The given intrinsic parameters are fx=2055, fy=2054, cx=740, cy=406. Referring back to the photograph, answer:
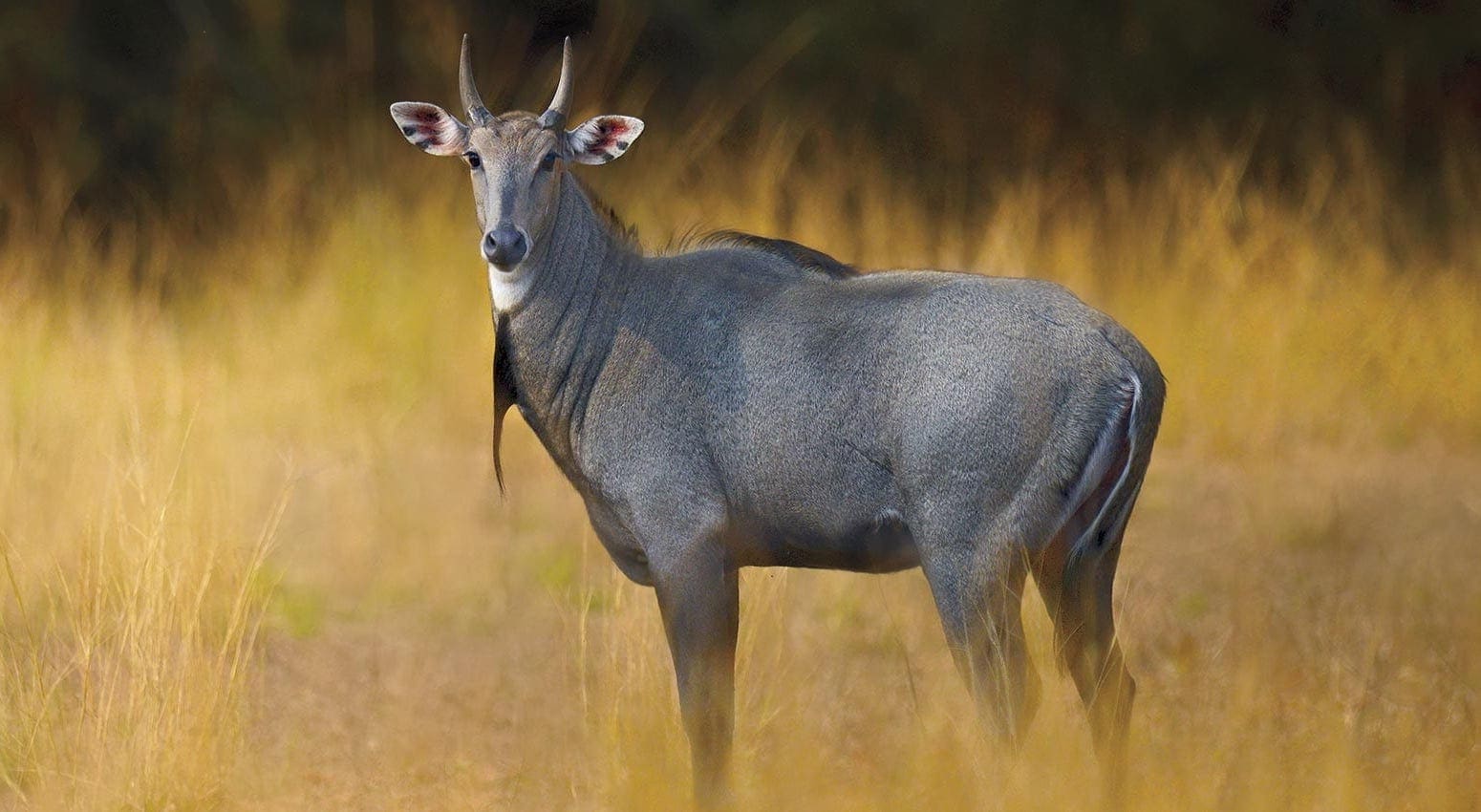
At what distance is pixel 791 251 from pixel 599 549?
2688mm

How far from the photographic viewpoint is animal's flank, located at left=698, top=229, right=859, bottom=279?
5.94 metres

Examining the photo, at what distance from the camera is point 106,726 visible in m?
5.64

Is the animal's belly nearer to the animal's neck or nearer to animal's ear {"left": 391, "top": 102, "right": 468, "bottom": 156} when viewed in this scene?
the animal's neck

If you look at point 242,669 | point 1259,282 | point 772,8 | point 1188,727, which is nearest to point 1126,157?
point 772,8

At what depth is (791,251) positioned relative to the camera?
19.7 ft

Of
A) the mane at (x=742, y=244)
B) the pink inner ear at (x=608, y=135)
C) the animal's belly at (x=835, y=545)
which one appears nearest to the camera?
the animal's belly at (x=835, y=545)

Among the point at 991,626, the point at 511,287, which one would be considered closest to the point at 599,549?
the point at 511,287

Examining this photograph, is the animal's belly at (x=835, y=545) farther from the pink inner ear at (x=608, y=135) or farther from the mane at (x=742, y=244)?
the pink inner ear at (x=608, y=135)

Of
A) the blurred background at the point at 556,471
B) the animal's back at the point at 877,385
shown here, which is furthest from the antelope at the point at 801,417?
the blurred background at the point at 556,471

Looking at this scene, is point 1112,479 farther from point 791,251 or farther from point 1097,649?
point 791,251

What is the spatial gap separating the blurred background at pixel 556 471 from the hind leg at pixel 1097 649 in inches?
3.5

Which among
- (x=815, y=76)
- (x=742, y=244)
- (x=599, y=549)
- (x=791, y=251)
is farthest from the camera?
(x=815, y=76)

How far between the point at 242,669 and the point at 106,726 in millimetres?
395

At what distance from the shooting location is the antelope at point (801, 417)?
526 cm
